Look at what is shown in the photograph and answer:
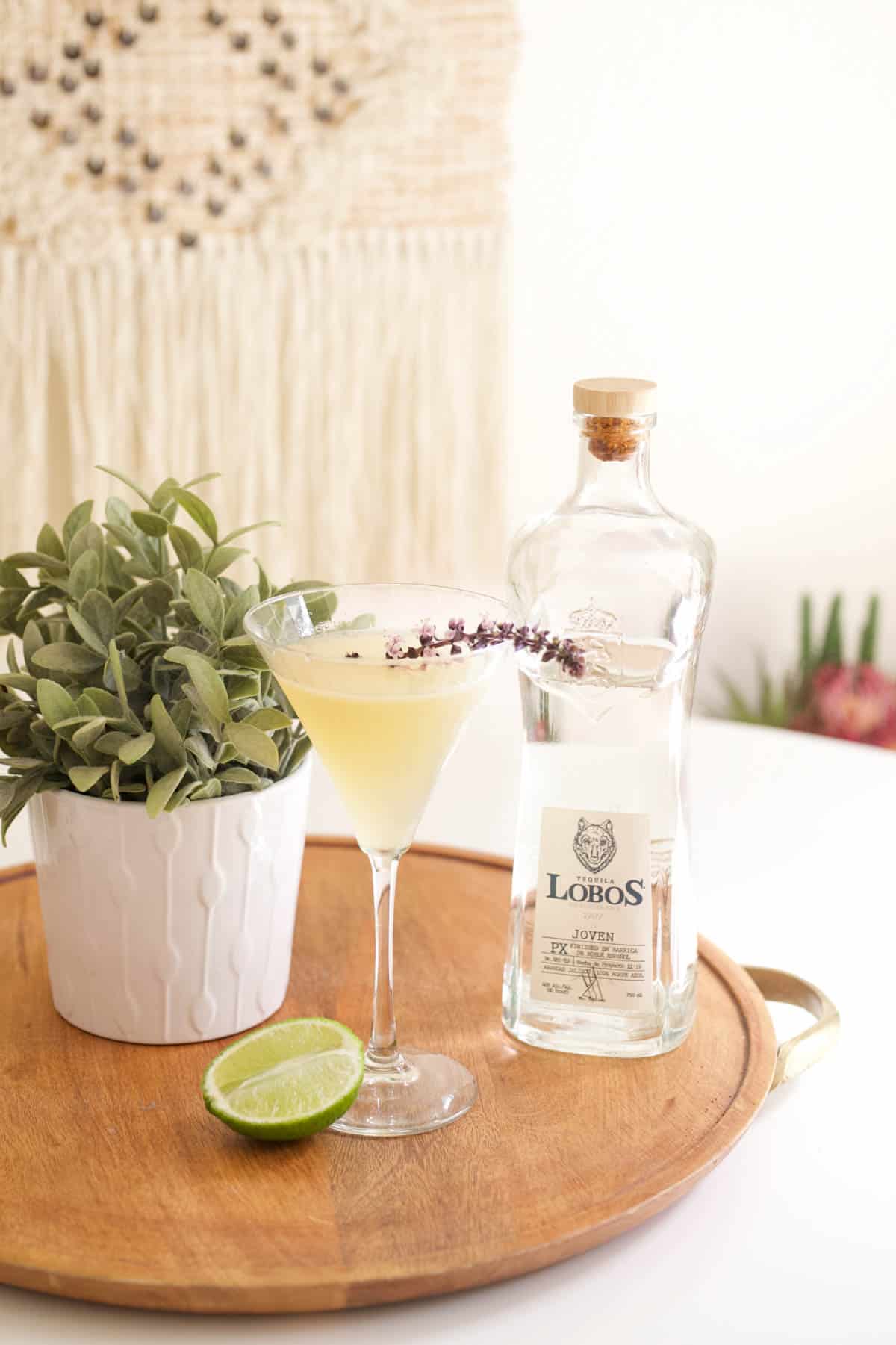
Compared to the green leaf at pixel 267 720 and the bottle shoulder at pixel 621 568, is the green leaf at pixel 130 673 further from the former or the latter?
the bottle shoulder at pixel 621 568

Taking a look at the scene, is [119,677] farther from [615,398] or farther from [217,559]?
[615,398]

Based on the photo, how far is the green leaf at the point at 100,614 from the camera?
0.80m

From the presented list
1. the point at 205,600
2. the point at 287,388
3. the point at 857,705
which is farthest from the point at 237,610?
the point at 857,705

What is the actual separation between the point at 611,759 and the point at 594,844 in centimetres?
5

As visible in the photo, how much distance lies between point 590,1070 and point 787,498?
7.67 feet

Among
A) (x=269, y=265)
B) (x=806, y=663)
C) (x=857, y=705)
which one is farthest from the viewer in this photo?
(x=806, y=663)

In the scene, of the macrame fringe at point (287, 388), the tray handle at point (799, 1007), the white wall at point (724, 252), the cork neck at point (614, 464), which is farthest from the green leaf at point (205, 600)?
the white wall at point (724, 252)

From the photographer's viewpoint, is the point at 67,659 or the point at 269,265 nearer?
the point at 67,659

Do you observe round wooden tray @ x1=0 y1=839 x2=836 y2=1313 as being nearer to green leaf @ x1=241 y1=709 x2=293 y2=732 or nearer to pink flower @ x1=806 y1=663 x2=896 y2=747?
green leaf @ x1=241 y1=709 x2=293 y2=732

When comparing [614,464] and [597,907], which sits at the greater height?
[614,464]

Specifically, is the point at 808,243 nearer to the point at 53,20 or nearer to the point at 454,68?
the point at 454,68

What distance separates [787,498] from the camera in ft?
9.74

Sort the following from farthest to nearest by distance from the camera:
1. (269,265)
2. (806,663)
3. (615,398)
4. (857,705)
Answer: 1. (806,663)
2. (857,705)
3. (269,265)
4. (615,398)

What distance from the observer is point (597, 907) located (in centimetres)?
82
